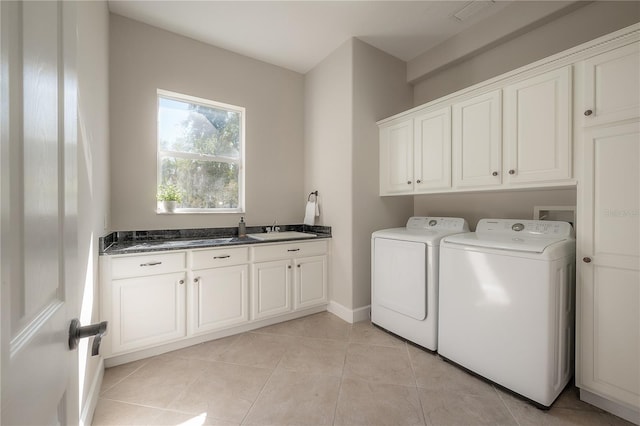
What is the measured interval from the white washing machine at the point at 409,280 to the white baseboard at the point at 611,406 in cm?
88

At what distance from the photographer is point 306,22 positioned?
260cm

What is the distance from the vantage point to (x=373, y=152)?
3.04m

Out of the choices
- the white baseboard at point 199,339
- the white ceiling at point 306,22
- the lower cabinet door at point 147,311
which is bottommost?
the white baseboard at point 199,339

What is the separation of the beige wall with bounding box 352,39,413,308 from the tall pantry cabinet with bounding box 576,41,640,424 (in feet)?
5.51

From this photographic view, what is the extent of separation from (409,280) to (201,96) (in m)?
2.77

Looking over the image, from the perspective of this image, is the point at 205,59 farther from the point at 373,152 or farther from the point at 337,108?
the point at 373,152

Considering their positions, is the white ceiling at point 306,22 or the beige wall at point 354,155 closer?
the white ceiling at point 306,22

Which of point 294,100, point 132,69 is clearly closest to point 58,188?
point 132,69

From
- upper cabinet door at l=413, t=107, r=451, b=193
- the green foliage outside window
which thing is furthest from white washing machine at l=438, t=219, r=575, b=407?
the green foliage outside window

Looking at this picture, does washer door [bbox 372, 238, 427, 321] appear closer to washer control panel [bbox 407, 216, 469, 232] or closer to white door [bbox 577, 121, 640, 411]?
washer control panel [bbox 407, 216, 469, 232]

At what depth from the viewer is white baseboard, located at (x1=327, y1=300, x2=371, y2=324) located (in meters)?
2.86

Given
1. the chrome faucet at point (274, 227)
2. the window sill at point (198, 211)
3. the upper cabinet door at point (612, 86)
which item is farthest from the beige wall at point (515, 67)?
the window sill at point (198, 211)

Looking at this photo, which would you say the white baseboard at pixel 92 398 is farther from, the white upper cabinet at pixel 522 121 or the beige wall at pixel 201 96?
the white upper cabinet at pixel 522 121

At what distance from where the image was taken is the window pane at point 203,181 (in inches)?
113
